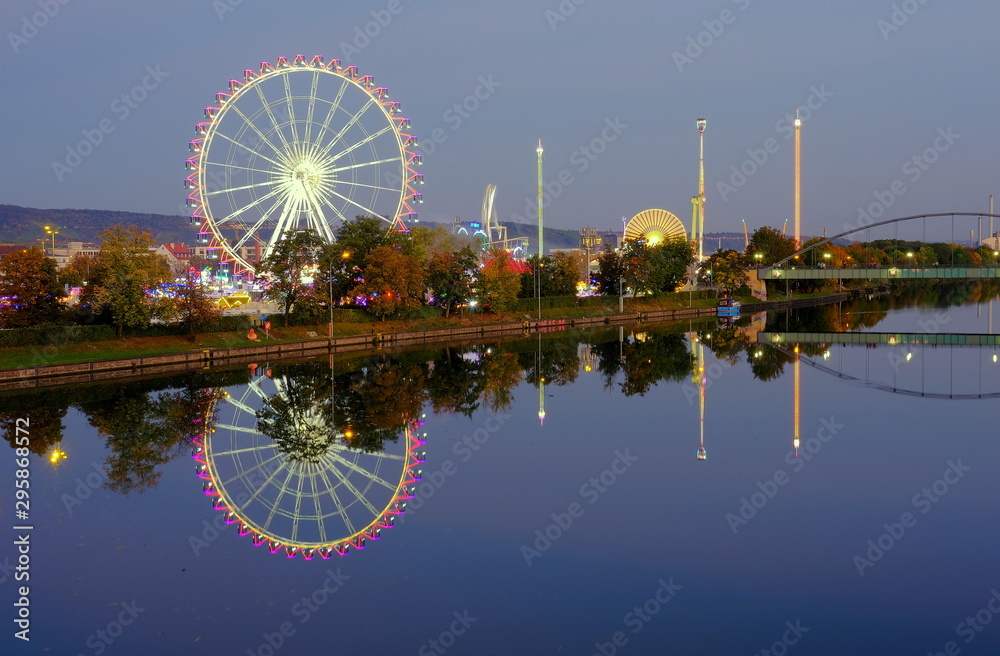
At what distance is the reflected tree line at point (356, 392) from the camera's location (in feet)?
93.0

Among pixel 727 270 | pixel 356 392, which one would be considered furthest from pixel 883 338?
pixel 356 392

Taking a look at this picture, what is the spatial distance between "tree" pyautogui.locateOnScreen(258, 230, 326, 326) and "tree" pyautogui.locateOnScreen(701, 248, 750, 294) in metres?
54.2

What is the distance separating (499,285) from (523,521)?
49515mm

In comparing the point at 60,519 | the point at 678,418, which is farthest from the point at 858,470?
the point at 60,519

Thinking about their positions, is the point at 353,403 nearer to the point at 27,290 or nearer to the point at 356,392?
the point at 356,392

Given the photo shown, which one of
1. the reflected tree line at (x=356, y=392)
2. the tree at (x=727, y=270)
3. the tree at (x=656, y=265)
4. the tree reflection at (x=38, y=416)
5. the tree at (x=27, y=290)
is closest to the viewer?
the tree reflection at (x=38, y=416)

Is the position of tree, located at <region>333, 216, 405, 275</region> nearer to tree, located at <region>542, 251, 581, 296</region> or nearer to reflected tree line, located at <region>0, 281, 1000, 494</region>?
reflected tree line, located at <region>0, 281, 1000, 494</region>

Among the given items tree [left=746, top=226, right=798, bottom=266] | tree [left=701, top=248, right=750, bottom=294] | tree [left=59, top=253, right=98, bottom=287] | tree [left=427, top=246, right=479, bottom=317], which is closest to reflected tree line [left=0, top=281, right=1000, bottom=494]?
tree [left=427, top=246, right=479, bottom=317]

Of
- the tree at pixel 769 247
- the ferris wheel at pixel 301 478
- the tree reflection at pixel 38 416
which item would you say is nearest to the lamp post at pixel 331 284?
the tree reflection at pixel 38 416

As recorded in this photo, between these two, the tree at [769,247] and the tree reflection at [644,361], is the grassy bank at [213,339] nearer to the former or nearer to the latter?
the tree reflection at [644,361]

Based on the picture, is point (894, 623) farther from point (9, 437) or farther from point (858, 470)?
point (9, 437)

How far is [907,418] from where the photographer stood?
32.9 meters

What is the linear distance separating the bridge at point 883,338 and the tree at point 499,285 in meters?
17.8

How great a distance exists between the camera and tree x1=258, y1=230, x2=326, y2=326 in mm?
54781
